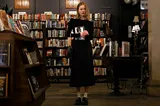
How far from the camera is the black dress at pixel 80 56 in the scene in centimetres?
423

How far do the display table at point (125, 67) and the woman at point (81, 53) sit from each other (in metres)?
1.06

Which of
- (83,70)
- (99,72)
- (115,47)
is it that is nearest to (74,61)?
(83,70)

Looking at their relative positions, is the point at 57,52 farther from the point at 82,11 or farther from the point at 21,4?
the point at 82,11

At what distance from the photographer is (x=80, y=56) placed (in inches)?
167

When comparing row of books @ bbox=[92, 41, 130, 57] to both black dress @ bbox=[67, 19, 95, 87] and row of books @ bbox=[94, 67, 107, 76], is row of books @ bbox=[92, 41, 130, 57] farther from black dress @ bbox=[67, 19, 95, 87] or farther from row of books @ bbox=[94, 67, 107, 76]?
row of books @ bbox=[94, 67, 107, 76]

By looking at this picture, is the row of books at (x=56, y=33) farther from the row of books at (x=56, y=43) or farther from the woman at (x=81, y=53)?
the woman at (x=81, y=53)

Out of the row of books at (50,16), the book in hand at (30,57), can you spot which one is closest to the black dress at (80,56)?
the book in hand at (30,57)

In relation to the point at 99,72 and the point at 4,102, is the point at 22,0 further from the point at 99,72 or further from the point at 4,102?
the point at 4,102

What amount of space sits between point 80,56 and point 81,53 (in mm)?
45

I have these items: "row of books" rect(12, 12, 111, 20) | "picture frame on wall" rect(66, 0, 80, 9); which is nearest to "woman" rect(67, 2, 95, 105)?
"row of books" rect(12, 12, 111, 20)

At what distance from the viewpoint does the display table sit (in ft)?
17.6

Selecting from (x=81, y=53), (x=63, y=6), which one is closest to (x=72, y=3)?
(x=63, y=6)

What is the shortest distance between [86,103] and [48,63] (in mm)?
5260

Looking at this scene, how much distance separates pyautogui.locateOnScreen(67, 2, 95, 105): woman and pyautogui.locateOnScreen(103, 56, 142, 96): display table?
3.49 ft
